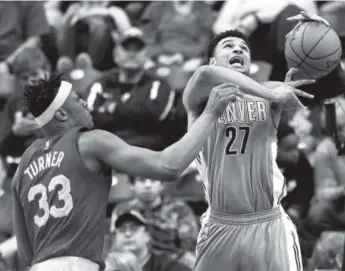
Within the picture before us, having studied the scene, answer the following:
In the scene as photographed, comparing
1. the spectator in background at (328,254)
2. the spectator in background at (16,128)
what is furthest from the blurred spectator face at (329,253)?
the spectator in background at (16,128)

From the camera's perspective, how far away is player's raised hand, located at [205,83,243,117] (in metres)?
3.68

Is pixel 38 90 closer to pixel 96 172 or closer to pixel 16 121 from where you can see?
pixel 96 172

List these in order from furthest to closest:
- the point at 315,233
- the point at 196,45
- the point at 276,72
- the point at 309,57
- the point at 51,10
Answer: the point at 51,10, the point at 196,45, the point at 276,72, the point at 315,233, the point at 309,57

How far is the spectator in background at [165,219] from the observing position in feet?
22.4

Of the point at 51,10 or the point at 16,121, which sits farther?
the point at 51,10

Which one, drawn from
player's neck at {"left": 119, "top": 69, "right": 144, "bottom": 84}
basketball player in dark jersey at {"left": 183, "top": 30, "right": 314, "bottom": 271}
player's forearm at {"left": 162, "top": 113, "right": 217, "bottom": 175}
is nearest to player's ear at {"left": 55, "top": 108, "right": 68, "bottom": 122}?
player's forearm at {"left": 162, "top": 113, "right": 217, "bottom": 175}

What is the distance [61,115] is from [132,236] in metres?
3.14

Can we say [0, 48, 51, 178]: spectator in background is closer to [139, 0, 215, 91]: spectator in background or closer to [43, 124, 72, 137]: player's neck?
[139, 0, 215, 91]: spectator in background

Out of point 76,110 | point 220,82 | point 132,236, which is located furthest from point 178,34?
point 76,110

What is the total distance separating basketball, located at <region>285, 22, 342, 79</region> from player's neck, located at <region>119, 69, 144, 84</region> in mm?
3577

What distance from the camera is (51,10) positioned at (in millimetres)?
9281

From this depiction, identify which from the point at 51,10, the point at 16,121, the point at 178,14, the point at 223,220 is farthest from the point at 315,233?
the point at 51,10

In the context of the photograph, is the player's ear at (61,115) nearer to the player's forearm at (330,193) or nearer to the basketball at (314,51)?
the basketball at (314,51)

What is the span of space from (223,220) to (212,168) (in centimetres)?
33
